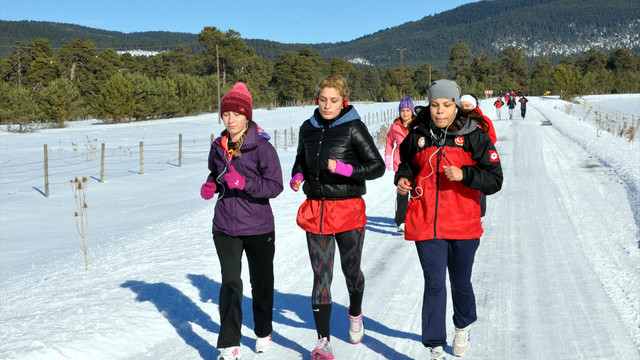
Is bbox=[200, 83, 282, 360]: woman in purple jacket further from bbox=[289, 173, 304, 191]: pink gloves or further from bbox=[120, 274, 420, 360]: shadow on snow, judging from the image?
bbox=[120, 274, 420, 360]: shadow on snow

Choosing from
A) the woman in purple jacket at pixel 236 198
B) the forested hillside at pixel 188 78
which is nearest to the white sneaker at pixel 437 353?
the woman in purple jacket at pixel 236 198

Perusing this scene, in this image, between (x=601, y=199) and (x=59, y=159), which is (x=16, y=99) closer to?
(x=59, y=159)

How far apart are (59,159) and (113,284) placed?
22.2 meters

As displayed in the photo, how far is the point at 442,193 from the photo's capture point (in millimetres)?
3752

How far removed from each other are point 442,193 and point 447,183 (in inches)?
2.9

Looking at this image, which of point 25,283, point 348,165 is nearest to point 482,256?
point 348,165

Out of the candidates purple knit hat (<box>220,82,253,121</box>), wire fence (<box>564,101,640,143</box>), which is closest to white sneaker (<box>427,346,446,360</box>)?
purple knit hat (<box>220,82,253,121</box>)

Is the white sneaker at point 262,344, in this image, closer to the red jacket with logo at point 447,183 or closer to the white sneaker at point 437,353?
the white sneaker at point 437,353

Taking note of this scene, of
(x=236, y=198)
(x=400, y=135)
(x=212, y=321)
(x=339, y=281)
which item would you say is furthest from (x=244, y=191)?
(x=400, y=135)

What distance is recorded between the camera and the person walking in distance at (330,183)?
397 cm

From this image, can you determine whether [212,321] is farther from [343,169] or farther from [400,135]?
[400,135]

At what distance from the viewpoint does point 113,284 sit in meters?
5.96

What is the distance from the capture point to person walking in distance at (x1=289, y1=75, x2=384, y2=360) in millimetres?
3971

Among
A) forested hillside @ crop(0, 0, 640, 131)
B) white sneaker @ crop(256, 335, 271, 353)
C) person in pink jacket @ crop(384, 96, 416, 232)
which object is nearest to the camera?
white sneaker @ crop(256, 335, 271, 353)
